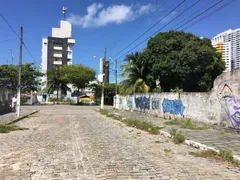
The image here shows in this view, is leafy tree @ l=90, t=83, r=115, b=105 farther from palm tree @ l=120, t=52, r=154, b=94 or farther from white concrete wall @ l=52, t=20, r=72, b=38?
white concrete wall @ l=52, t=20, r=72, b=38

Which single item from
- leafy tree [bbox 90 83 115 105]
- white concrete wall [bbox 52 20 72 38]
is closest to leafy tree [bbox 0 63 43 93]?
leafy tree [bbox 90 83 115 105]

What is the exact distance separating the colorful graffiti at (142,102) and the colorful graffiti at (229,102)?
1173cm

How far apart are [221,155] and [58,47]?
92.2m

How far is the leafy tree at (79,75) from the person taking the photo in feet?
173

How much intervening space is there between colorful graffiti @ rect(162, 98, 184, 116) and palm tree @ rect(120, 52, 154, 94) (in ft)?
38.7

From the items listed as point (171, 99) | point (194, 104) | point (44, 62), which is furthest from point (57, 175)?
point (44, 62)

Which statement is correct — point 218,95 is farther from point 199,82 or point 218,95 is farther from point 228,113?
point 199,82

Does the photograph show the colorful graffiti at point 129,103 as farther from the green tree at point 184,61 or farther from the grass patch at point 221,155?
the grass patch at point 221,155

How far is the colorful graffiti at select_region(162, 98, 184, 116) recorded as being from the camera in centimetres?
1758

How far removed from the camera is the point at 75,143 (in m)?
9.54

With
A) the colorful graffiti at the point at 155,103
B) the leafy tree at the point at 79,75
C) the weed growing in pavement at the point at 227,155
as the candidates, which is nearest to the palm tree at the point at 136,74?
the colorful graffiti at the point at 155,103

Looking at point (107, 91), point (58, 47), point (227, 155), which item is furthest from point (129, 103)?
point (58, 47)

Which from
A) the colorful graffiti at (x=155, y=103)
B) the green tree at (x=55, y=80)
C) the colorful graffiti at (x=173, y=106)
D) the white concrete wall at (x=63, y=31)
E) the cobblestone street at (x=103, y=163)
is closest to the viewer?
the cobblestone street at (x=103, y=163)

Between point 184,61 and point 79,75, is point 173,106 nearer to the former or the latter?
point 184,61
